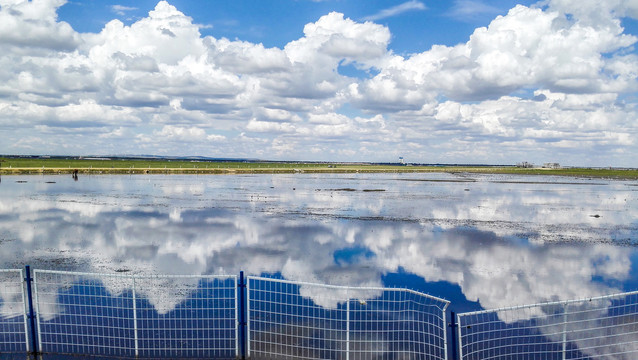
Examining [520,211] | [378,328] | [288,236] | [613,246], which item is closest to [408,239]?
[288,236]

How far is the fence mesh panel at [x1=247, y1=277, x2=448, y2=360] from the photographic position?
10305 millimetres

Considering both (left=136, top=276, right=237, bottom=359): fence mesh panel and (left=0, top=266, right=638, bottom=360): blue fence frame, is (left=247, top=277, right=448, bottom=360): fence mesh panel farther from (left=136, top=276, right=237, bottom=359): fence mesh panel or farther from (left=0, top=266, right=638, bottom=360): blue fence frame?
(left=136, top=276, right=237, bottom=359): fence mesh panel

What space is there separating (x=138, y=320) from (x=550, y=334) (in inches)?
416

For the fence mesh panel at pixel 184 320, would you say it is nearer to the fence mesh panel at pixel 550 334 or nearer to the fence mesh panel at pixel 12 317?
the fence mesh panel at pixel 12 317

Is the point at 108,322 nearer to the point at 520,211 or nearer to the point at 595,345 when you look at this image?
the point at 595,345

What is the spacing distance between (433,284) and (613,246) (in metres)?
14.6

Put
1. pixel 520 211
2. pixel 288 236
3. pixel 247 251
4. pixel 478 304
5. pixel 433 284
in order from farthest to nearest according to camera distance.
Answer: pixel 520 211 < pixel 288 236 < pixel 247 251 < pixel 433 284 < pixel 478 304

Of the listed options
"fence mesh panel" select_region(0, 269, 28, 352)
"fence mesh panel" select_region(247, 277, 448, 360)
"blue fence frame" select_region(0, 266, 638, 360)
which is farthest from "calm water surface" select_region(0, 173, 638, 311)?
"fence mesh panel" select_region(0, 269, 28, 352)

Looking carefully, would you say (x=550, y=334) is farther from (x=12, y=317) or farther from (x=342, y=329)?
(x=12, y=317)

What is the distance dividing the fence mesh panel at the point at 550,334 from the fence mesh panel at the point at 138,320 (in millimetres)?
5981

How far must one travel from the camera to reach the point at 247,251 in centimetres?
2089

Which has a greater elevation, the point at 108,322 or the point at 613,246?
the point at 108,322

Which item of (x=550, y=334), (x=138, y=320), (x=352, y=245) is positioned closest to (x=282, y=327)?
(x=138, y=320)

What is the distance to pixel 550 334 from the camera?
36.7 feet
